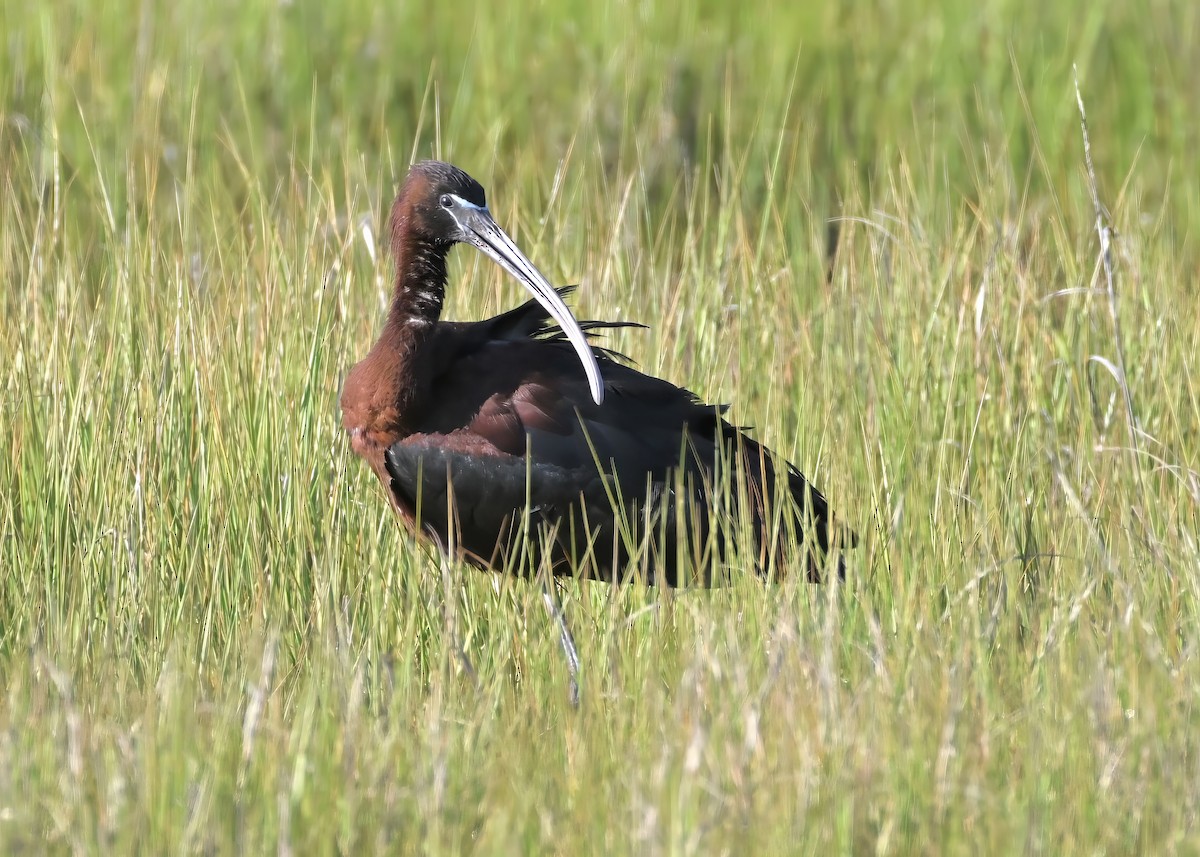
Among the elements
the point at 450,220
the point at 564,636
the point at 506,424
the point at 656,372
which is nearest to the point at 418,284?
the point at 450,220

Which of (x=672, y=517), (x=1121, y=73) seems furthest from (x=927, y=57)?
(x=672, y=517)

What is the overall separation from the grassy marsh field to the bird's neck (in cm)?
25

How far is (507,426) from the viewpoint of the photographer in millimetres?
3510

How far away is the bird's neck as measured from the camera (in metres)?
3.60

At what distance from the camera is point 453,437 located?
3529mm

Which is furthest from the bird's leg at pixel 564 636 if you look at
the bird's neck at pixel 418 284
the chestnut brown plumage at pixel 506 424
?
the bird's neck at pixel 418 284

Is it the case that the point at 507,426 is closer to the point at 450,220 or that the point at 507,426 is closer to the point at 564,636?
the point at 450,220

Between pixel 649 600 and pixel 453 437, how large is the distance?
539 mm

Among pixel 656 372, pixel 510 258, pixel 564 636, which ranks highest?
pixel 510 258

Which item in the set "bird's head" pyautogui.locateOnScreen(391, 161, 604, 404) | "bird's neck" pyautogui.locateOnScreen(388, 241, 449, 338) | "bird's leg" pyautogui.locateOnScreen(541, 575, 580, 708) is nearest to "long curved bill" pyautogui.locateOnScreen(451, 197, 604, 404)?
"bird's head" pyautogui.locateOnScreen(391, 161, 604, 404)

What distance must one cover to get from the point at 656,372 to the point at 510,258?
2.48ft

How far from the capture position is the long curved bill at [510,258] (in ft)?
11.2

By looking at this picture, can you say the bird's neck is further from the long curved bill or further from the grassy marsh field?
the grassy marsh field

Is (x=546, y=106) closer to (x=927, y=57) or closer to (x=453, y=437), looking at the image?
(x=927, y=57)
